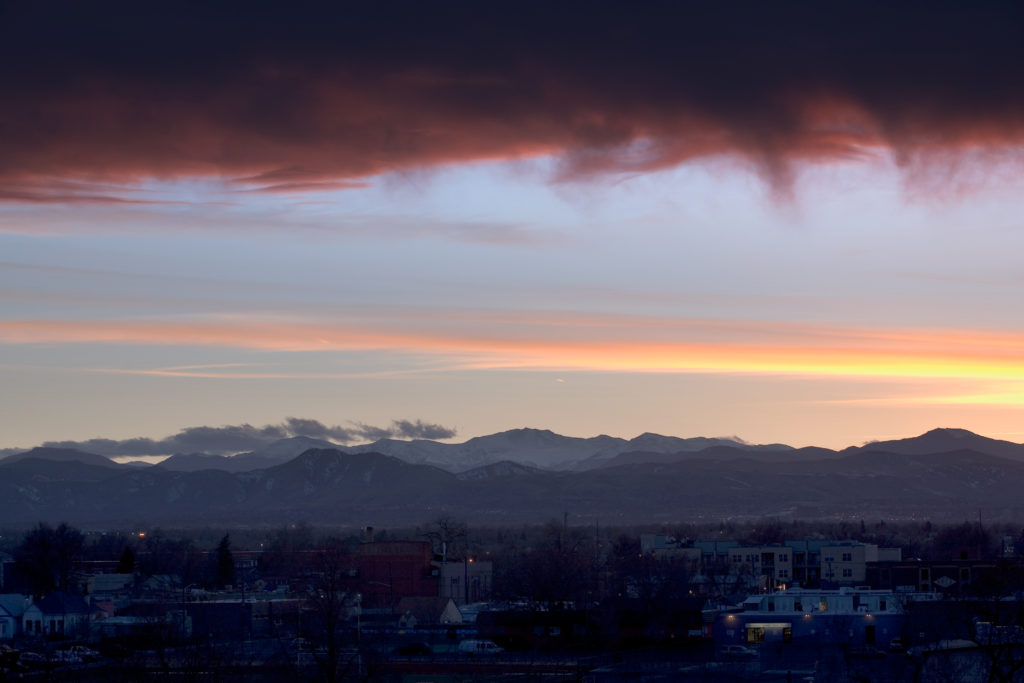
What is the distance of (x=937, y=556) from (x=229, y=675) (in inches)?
3213

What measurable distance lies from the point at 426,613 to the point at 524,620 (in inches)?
390

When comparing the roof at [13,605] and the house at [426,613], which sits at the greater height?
the roof at [13,605]

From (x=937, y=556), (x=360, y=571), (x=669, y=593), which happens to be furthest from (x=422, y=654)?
(x=937, y=556)

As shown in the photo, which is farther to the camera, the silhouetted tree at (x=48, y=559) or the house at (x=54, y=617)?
the silhouetted tree at (x=48, y=559)

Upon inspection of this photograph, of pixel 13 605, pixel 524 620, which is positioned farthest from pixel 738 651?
pixel 13 605

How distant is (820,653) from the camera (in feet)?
199

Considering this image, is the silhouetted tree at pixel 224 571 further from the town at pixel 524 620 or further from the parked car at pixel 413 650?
the parked car at pixel 413 650

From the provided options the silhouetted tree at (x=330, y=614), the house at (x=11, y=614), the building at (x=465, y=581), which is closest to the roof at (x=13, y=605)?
the house at (x=11, y=614)

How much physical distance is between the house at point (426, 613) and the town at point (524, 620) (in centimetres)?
13

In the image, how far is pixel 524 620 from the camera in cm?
7038

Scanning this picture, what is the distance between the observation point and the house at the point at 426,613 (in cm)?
7638

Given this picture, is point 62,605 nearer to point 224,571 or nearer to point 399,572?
point 399,572

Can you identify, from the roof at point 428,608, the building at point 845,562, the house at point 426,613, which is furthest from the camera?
the building at point 845,562

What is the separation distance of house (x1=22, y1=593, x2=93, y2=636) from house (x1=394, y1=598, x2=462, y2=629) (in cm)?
1561
